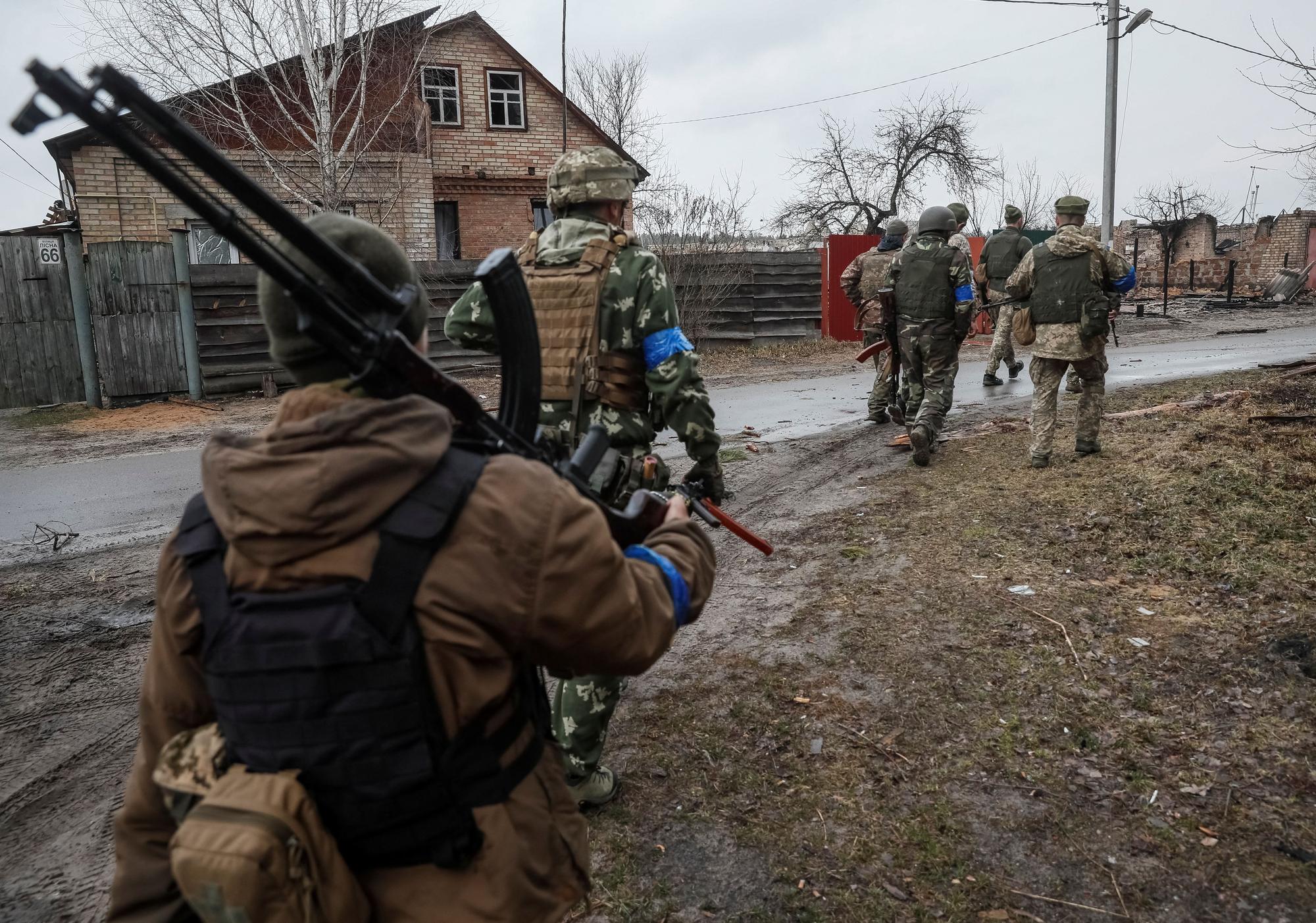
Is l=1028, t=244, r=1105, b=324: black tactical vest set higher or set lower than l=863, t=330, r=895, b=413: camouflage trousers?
higher

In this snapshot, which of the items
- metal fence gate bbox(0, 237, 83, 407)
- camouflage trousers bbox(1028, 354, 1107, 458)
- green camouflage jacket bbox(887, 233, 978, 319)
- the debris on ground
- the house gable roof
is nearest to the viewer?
camouflage trousers bbox(1028, 354, 1107, 458)

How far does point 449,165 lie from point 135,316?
10.5m

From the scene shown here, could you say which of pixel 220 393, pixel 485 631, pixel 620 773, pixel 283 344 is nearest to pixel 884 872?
pixel 620 773

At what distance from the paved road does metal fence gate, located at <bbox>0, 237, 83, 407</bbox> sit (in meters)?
4.42

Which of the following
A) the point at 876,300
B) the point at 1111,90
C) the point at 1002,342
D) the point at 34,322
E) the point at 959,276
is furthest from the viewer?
the point at 1111,90

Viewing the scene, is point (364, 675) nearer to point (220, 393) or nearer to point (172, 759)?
point (172, 759)

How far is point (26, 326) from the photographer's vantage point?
1184cm

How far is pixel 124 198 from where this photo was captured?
1702 centimetres

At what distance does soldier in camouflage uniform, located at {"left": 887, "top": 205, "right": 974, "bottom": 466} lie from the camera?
24.4ft

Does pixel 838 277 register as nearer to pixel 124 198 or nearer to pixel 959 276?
pixel 959 276

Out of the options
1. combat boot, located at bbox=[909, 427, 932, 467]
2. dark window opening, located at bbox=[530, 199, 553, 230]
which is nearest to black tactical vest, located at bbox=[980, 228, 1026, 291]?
combat boot, located at bbox=[909, 427, 932, 467]

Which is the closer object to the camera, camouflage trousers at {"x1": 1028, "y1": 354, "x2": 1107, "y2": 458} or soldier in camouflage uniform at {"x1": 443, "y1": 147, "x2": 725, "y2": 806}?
soldier in camouflage uniform at {"x1": 443, "y1": 147, "x2": 725, "y2": 806}

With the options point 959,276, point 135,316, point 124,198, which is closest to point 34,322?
point 135,316

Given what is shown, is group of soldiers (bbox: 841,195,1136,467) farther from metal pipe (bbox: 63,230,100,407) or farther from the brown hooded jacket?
→ metal pipe (bbox: 63,230,100,407)
